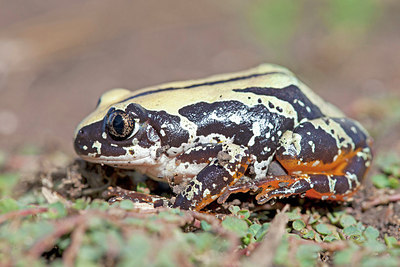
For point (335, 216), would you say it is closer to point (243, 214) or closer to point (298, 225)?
point (298, 225)

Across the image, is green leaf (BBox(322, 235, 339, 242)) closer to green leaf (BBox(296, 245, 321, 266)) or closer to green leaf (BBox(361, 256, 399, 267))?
green leaf (BBox(296, 245, 321, 266))

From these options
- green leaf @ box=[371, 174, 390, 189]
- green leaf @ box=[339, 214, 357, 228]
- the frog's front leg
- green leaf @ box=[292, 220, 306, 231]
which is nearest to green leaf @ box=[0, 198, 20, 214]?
the frog's front leg

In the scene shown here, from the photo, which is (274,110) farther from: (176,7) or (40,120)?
(176,7)

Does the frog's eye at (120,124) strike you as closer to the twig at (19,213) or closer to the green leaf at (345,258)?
the twig at (19,213)

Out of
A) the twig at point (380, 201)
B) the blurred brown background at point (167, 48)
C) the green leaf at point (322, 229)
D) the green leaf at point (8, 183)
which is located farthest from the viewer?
the blurred brown background at point (167, 48)

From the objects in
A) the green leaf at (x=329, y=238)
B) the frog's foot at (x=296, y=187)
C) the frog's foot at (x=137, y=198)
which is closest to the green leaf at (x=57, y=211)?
the frog's foot at (x=137, y=198)

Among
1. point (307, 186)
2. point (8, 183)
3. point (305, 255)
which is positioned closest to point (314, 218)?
point (307, 186)

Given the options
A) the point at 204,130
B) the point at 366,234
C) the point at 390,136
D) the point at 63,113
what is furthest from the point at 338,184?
the point at 63,113
